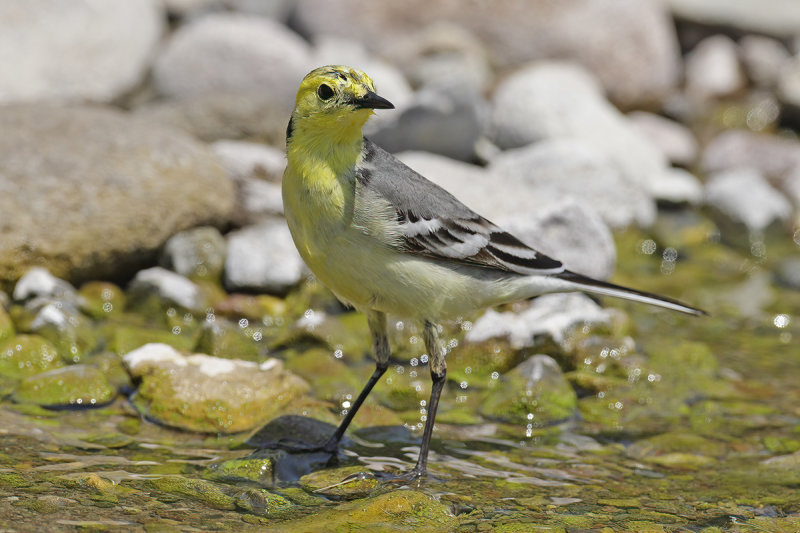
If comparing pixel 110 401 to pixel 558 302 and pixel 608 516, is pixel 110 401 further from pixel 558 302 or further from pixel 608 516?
pixel 558 302

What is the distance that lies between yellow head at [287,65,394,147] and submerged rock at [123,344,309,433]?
2071 millimetres

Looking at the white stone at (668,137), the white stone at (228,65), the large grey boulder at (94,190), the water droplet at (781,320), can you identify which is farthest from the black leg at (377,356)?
the white stone at (668,137)

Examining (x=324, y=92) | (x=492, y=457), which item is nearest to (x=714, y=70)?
(x=492, y=457)

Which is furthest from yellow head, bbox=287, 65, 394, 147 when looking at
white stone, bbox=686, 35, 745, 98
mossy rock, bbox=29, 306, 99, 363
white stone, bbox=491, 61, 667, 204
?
white stone, bbox=686, 35, 745, 98

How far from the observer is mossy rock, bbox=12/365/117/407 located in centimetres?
665

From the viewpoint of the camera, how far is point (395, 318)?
325 inches

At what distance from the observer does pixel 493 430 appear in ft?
23.1

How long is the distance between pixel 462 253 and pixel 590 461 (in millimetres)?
1775

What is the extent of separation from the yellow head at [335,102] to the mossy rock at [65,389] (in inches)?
103

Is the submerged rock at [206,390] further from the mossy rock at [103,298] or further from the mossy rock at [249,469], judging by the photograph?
the mossy rock at [103,298]

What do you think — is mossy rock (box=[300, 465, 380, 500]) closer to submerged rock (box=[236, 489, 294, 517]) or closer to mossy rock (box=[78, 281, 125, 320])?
submerged rock (box=[236, 489, 294, 517])

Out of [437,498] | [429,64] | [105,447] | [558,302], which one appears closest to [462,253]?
[437,498]

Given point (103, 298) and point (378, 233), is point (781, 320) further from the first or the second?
point (103, 298)

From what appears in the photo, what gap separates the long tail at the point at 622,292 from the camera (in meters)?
6.25
